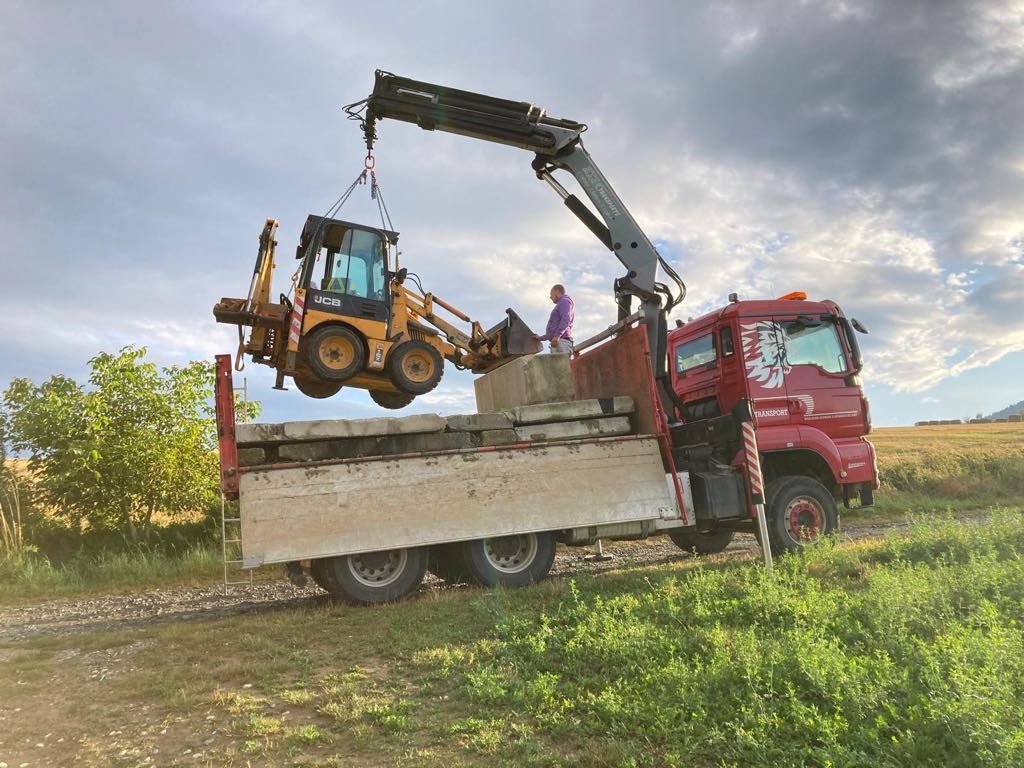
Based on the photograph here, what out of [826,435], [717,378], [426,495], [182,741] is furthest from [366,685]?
[826,435]

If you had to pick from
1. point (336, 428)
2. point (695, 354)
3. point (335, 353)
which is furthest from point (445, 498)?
point (695, 354)

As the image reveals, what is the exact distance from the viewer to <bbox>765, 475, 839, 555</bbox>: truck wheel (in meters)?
7.84

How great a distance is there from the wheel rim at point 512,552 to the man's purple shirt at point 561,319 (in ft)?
9.22

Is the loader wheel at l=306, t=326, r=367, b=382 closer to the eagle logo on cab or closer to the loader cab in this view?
the loader cab

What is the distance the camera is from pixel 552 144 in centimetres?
908

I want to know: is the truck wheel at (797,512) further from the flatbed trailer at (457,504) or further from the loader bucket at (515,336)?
the loader bucket at (515,336)

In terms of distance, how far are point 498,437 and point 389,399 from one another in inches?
166

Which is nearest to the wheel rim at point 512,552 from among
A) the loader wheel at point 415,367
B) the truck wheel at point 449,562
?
the truck wheel at point 449,562

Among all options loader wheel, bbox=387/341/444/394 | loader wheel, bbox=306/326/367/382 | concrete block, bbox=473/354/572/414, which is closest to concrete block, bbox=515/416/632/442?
concrete block, bbox=473/354/572/414

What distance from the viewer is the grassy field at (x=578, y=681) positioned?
3.05 meters

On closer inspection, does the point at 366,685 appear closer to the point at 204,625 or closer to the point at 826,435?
the point at 204,625

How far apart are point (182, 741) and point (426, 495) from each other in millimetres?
3071

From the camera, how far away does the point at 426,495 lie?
20.8ft

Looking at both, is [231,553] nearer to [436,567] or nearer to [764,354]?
[436,567]
